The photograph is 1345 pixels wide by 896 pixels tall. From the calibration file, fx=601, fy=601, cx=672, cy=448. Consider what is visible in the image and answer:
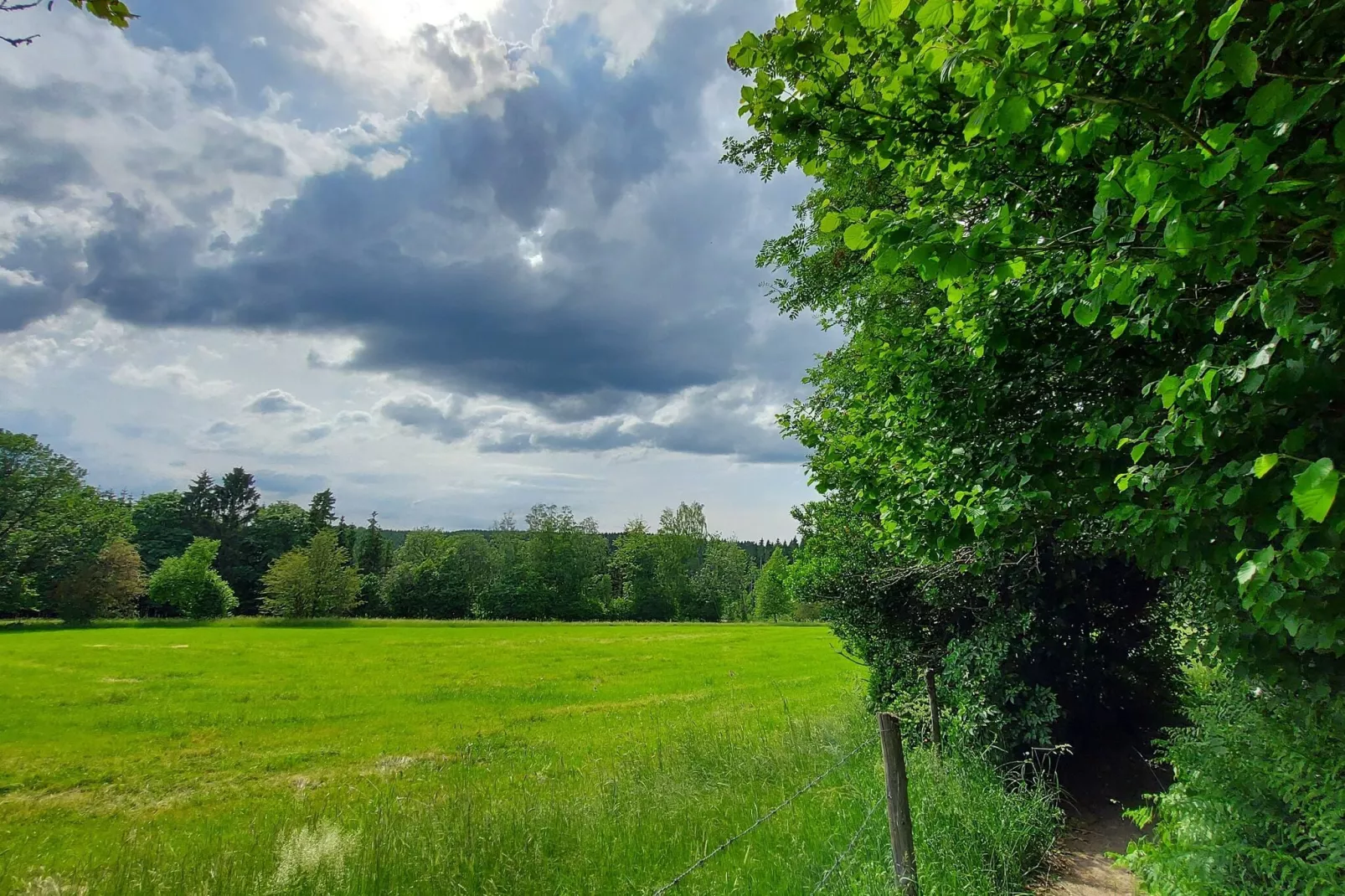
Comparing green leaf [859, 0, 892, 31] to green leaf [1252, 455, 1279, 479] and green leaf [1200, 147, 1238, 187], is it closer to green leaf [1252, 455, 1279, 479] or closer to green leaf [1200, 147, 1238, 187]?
green leaf [1200, 147, 1238, 187]

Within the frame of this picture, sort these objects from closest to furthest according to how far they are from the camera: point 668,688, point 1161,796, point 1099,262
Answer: point 1099,262
point 1161,796
point 668,688

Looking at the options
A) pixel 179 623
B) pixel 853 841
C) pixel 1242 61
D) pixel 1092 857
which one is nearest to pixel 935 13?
pixel 1242 61

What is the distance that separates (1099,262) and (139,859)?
10533 millimetres

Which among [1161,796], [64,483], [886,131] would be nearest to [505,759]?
[1161,796]

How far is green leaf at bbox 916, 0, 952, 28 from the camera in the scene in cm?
219

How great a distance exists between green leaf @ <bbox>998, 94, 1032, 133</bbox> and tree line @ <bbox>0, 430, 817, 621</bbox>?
58.1 m

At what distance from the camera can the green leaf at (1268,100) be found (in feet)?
5.92

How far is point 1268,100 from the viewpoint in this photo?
1.82 metres

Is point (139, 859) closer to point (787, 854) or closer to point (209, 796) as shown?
point (209, 796)

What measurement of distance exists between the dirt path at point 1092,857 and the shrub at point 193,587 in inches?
3241

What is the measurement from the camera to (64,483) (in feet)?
202

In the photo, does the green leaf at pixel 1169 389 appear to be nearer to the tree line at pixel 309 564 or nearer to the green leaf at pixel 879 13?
the green leaf at pixel 879 13

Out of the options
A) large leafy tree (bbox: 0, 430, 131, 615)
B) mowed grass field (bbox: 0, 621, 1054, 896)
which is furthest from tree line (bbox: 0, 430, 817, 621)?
mowed grass field (bbox: 0, 621, 1054, 896)

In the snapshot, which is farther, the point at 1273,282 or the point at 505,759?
the point at 505,759
